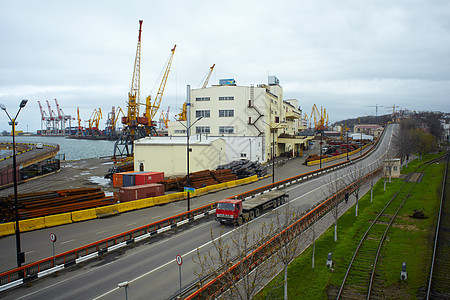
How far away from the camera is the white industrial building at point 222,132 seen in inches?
1872

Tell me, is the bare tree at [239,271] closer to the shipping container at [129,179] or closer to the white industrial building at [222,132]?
the shipping container at [129,179]

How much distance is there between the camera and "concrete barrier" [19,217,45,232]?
2088 centimetres

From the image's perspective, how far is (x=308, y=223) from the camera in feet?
67.4

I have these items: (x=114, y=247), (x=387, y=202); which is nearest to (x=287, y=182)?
(x=387, y=202)

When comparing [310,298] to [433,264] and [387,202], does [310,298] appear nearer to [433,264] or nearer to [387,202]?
[433,264]

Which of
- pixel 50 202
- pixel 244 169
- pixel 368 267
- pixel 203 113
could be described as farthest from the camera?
pixel 203 113

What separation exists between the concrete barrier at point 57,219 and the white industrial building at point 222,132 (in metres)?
24.5

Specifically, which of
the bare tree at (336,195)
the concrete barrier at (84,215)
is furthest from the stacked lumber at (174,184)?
the bare tree at (336,195)

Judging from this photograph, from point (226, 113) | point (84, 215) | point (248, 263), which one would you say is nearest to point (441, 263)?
point (248, 263)

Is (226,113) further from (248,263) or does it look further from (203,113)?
(248,263)

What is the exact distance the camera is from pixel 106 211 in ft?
82.2

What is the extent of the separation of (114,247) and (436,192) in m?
35.9

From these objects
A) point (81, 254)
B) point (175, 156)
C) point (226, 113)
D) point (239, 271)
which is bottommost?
point (81, 254)

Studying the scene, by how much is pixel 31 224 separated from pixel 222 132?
4537 centimetres
